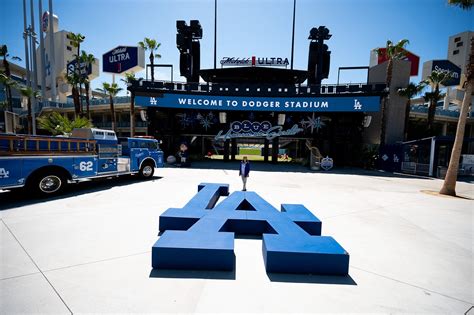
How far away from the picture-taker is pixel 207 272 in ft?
13.5

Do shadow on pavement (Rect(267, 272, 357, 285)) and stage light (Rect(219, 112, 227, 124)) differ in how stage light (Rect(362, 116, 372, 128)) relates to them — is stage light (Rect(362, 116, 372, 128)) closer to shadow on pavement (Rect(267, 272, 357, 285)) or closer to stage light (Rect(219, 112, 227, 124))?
stage light (Rect(219, 112, 227, 124))

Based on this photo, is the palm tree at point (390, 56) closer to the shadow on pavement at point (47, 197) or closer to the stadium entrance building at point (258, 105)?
the stadium entrance building at point (258, 105)

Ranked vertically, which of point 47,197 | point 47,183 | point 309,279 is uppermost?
point 47,183

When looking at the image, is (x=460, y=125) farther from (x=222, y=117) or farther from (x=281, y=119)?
(x=222, y=117)

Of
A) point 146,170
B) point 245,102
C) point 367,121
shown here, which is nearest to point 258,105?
point 245,102

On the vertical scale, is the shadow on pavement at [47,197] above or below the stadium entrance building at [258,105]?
below

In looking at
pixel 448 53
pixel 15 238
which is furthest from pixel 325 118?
pixel 448 53

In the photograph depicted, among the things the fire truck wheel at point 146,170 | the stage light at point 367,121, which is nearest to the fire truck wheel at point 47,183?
the fire truck wheel at point 146,170

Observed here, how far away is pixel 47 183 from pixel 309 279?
431 inches

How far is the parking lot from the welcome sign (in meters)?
17.8

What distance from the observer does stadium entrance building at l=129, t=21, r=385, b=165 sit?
24031 mm

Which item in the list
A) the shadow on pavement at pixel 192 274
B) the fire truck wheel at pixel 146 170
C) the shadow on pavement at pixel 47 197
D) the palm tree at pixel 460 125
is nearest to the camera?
the shadow on pavement at pixel 192 274

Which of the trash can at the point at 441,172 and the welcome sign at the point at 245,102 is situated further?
the welcome sign at the point at 245,102

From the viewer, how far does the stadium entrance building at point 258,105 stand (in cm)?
2403
